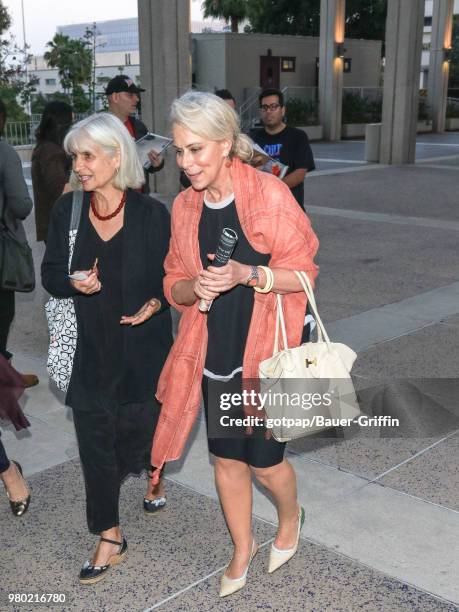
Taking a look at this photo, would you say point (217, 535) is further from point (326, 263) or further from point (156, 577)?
point (326, 263)

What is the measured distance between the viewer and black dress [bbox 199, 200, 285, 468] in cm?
273

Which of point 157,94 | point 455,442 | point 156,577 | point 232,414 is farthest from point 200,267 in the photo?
point 157,94

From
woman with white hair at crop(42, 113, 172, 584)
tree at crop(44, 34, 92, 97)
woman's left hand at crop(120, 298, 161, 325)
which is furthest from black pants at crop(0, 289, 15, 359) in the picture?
tree at crop(44, 34, 92, 97)

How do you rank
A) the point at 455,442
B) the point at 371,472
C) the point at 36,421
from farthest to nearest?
the point at 36,421 < the point at 455,442 < the point at 371,472

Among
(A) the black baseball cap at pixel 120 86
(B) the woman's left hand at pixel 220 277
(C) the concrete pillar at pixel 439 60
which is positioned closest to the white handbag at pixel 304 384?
(B) the woman's left hand at pixel 220 277

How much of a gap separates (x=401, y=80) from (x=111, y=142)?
19.7 meters

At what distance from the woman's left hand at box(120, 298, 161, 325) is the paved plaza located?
3.57ft

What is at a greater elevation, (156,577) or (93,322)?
(93,322)

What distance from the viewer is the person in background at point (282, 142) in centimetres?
659

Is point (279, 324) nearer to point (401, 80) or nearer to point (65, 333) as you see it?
point (65, 333)

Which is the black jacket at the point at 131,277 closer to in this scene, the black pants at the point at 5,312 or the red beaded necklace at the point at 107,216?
the red beaded necklace at the point at 107,216

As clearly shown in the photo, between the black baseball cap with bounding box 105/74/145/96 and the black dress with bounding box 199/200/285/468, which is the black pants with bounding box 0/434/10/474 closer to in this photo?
the black dress with bounding box 199/200/285/468

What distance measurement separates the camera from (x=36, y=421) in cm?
481

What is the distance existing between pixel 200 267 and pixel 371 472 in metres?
1.86
